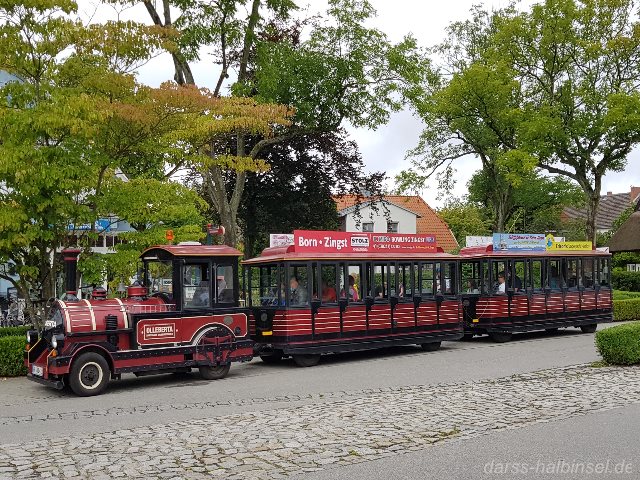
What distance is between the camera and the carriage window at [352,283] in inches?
652

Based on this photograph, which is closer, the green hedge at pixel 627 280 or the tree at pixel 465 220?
the green hedge at pixel 627 280

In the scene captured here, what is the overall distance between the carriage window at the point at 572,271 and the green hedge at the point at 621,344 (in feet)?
27.0

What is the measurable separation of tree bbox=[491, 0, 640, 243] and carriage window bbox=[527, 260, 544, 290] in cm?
1079

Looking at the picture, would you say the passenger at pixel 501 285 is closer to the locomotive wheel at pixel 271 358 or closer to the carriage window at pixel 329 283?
the carriage window at pixel 329 283

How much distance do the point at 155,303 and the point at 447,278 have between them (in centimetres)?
803

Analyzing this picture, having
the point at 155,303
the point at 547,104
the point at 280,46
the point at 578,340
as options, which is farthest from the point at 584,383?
the point at 547,104

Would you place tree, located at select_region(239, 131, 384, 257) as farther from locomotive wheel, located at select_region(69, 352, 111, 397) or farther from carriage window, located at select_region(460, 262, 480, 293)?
locomotive wheel, located at select_region(69, 352, 111, 397)

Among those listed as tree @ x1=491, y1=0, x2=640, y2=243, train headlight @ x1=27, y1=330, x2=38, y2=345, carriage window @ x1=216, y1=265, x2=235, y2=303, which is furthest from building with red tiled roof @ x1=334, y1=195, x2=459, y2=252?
train headlight @ x1=27, y1=330, x2=38, y2=345

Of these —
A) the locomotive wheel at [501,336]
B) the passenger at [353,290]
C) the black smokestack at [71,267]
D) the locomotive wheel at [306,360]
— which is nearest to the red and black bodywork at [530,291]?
the locomotive wheel at [501,336]

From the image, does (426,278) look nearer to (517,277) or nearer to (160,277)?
(517,277)

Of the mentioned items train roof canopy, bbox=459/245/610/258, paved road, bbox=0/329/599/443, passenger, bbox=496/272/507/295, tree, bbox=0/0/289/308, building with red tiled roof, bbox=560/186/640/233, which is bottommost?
paved road, bbox=0/329/599/443

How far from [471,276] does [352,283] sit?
5414 mm

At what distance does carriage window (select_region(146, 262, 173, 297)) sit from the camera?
13.9 m

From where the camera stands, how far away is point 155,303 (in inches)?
540
